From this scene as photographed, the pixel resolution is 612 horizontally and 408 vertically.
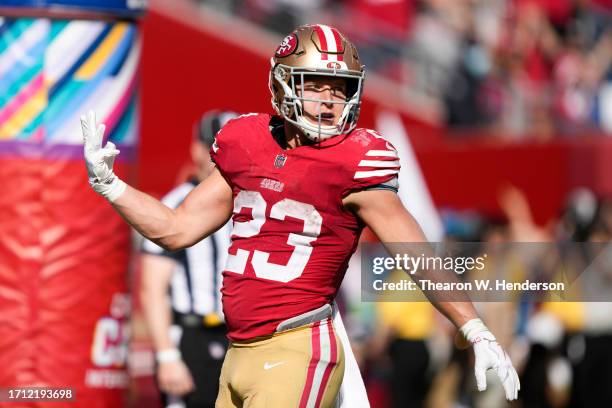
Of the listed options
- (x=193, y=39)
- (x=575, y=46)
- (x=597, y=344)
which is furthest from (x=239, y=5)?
(x=597, y=344)

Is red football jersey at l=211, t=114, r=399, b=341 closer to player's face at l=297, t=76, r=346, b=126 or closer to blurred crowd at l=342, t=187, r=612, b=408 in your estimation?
player's face at l=297, t=76, r=346, b=126

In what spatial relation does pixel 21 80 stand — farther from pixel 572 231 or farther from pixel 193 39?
pixel 193 39

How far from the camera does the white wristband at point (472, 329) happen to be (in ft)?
12.9

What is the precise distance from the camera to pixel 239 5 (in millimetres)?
15625

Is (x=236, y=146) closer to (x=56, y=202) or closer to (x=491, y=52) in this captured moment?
(x=56, y=202)

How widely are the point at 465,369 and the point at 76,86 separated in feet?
15.7

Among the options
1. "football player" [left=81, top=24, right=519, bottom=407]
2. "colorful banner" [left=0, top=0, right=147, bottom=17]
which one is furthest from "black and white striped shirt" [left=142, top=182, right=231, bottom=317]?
"football player" [left=81, top=24, right=519, bottom=407]

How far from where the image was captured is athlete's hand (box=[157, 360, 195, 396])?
19.6 ft

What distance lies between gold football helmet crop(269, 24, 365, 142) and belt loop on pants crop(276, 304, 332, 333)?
1.87 ft

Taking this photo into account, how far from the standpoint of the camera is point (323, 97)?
411 cm

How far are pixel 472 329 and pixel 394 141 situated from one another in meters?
10.3

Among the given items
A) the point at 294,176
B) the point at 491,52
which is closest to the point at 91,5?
the point at 294,176

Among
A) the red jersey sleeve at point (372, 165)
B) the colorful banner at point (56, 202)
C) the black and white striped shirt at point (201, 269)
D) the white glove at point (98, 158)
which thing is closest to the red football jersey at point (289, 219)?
the red jersey sleeve at point (372, 165)

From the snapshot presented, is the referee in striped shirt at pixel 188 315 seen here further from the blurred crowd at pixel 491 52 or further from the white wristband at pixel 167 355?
the blurred crowd at pixel 491 52
